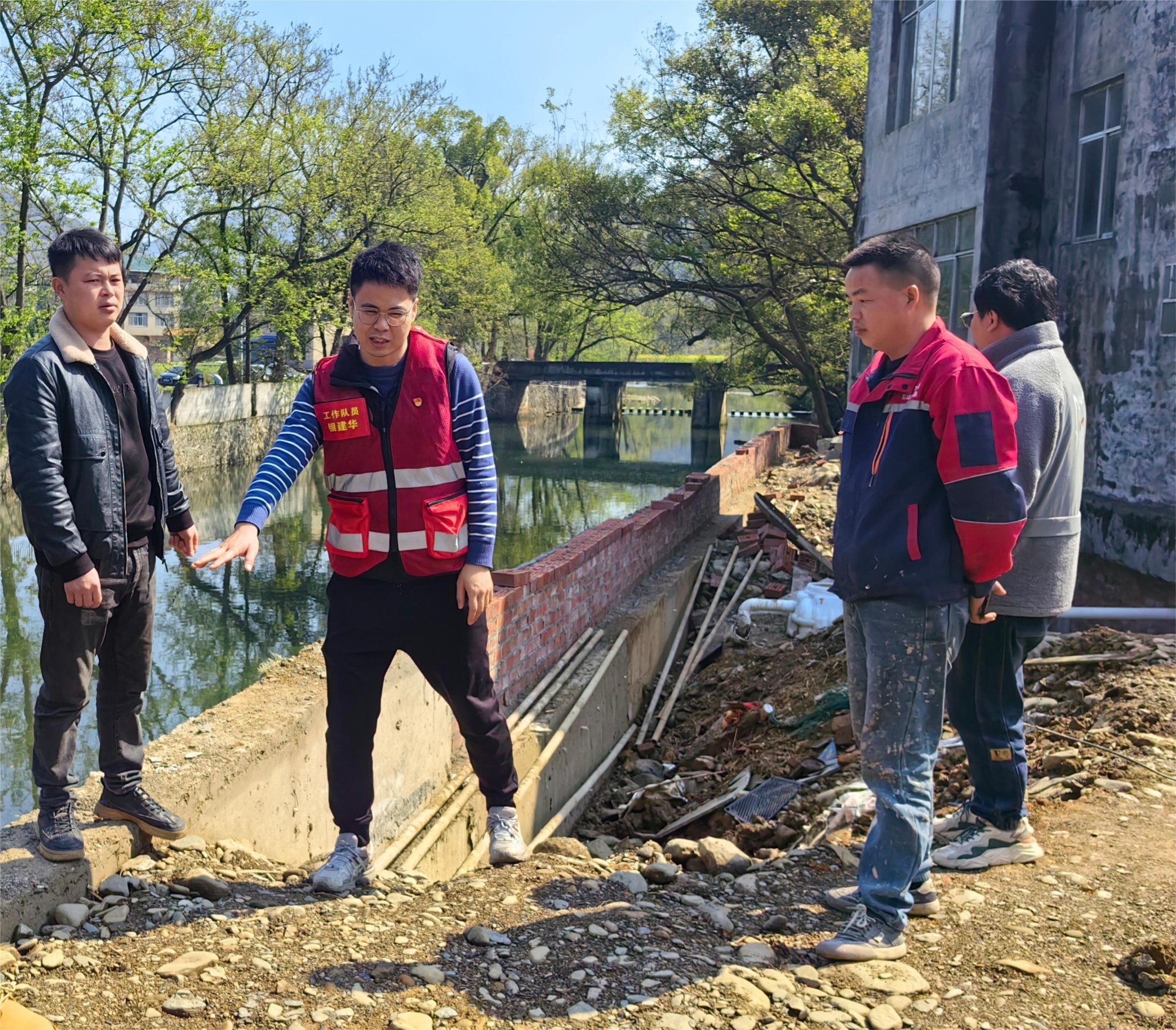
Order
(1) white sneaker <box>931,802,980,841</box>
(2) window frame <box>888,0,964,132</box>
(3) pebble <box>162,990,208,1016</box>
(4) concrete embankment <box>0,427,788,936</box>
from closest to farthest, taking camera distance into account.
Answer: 1. (3) pebble <box>162,990,208,1016</box>
2. (4) concrete embankment <box>0,427,788,936</box>
3. (1) white sneaker <box>931,802,980,841</box>
4. (2) window frame <box>888,0,964,132</box>

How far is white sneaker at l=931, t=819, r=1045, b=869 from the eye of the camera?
10.7ft

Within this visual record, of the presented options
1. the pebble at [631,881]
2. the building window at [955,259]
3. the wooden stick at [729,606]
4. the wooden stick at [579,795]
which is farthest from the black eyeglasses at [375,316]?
the building window at [955,259]

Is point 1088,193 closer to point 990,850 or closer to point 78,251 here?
point 990,850

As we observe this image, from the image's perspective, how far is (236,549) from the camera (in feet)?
9.09

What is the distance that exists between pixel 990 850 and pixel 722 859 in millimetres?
888

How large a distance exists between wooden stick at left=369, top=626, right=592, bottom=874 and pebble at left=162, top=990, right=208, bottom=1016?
1.06 m

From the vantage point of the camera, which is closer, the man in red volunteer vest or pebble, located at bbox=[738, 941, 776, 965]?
pebble, located at bbox=[738, 941, 776, 965]

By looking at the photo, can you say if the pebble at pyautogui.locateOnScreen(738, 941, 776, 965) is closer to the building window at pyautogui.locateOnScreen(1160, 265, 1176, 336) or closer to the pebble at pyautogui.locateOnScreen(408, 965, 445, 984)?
the pebble at pyautogui.locateOnScreen(408, 965, 445, 984)

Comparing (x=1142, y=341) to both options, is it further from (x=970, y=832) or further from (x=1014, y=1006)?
(x=1014, y=1006)

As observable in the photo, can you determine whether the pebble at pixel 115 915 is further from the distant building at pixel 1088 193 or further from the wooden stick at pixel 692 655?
the distant building at pixel 1088 193

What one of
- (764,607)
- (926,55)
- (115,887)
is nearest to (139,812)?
(115,887)

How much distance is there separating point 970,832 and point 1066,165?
8.16 m

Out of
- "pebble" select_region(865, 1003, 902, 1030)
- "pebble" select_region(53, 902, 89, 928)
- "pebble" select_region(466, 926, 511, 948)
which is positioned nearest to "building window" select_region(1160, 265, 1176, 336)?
"pebble" select_region(865, 1003, 902, 1030)

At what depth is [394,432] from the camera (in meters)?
3.07
